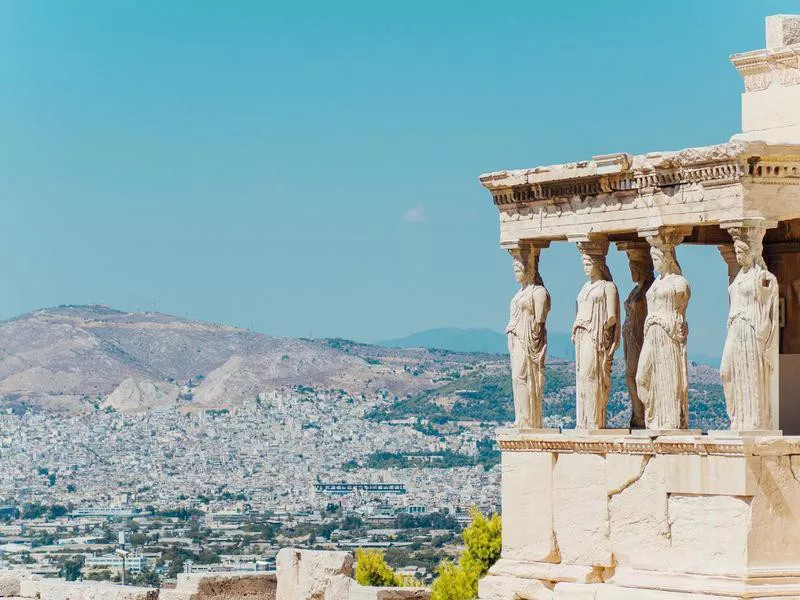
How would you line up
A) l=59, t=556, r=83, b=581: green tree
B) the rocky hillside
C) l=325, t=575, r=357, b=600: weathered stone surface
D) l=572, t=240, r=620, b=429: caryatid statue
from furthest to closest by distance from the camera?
the rocky hillside
l=59, t=556, r=83, b=581: green tree
l=325, t=575, r=357, b=600: weathered stone surface
l=572, t=240, r=620, b=429: caryatid statue

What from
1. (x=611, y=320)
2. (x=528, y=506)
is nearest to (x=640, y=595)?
(x=528, y=506)

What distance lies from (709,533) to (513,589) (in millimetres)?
2630

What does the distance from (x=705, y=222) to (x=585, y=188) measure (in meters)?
1.58

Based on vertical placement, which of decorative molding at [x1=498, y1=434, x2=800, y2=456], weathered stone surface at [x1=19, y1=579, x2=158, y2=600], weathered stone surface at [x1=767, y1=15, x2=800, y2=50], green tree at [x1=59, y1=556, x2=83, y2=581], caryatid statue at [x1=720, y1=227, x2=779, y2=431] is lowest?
green tree at [x1=59, y1=556, x2=83, y2=581]

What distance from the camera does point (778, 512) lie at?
1886 centimetres

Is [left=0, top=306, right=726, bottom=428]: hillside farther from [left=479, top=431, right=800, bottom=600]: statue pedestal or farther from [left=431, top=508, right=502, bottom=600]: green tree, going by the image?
[left=479, top=431, right=800, bottom=600]: statue pedestal

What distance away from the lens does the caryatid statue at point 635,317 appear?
21109 mm

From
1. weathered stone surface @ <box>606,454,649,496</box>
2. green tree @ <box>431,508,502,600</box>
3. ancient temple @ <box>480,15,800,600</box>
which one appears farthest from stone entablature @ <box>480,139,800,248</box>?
green tree @ <box>431,508,502,600</box>

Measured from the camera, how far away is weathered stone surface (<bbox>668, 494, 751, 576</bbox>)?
18766 mm

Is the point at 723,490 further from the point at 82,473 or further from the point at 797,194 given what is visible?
the point at 82,473

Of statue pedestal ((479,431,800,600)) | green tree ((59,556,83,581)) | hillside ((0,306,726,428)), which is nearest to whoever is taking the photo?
statue pedestal ((479,431,800,600))

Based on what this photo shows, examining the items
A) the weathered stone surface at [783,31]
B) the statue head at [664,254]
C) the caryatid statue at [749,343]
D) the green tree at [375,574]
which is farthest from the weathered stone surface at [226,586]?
the green tree at [375,574]

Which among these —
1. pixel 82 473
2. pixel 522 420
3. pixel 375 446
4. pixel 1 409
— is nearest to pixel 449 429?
pixel 375 446

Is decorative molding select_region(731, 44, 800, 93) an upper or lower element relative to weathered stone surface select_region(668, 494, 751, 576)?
upper
